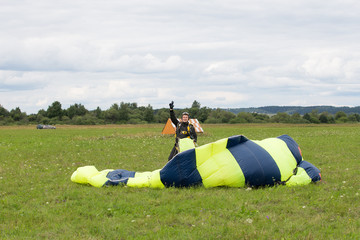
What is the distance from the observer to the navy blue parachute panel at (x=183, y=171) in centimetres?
811

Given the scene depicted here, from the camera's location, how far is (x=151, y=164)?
13266 mm

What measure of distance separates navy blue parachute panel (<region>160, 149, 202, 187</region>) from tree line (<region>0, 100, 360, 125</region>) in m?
73.5

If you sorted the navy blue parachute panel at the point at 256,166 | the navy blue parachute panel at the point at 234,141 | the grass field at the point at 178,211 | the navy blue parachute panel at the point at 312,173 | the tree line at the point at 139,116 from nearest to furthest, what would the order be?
the grass field at the point at 178,211, the navy blue parachute panel at the point at 256,166, the navy blue parachute panel at the point at 234,141, the navy blue parachute panel at the point at 312,173, the tree line at the point at 139,116

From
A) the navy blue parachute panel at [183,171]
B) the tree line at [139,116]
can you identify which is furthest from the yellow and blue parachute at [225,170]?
the tree line at [139,116]

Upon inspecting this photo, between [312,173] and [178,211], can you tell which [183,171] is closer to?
[178,211]

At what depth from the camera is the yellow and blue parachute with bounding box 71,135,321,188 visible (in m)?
8.09

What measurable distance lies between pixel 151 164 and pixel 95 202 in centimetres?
609

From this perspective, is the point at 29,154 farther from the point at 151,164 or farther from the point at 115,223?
the point at 115,223

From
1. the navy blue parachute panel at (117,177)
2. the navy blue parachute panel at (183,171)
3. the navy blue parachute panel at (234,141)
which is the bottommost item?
the navy blue parachute panel at (117,177)

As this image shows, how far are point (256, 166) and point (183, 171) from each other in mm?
1637

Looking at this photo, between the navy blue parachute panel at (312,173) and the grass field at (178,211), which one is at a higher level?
the navy blue parachute panel at (312,173)

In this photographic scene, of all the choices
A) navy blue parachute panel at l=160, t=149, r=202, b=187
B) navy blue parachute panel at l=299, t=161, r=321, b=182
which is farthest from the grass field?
navy blue parachute panel at l=160, t=149, r=202, b=187

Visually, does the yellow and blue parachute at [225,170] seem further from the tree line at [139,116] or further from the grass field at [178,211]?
the tree line at [139,116]

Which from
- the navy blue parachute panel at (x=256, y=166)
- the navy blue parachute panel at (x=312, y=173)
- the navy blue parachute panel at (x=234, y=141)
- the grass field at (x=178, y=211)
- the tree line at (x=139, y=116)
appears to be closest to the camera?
the grass field at (x=178, y=211)
